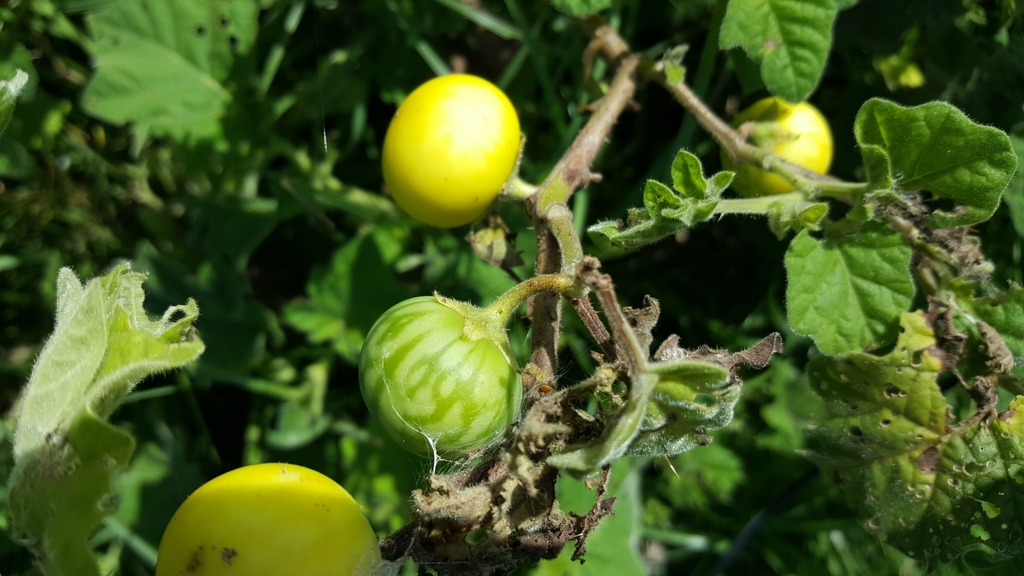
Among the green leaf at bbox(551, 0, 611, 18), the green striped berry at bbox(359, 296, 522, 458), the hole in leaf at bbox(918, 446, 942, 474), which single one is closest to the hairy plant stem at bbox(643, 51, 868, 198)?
the green leaf at bbox(551, 0, 611, 18)

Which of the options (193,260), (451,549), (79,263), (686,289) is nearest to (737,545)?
(686,289)

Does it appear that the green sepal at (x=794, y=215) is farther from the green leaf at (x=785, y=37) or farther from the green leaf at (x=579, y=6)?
the green leaf at (x=579, y=6)

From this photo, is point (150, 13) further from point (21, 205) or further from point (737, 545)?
point (737, 545)

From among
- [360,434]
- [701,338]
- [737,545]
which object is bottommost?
[737,545]

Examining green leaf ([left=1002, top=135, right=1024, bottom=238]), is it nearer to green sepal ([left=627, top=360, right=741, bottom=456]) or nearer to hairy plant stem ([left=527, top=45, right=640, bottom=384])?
hairy plant stem ([left=527, top=45, right=640, bottom=384])

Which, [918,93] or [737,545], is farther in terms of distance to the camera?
[737,545]

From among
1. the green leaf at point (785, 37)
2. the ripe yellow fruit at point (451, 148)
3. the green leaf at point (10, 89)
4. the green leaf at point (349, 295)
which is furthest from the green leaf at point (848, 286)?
the green leaf at point (10, 89)
